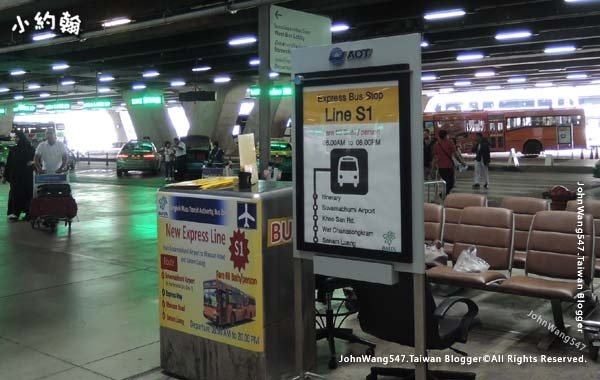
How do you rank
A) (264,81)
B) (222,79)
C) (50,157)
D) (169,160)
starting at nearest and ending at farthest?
(264,81)
(50,157)
(169,160)
(222,79)

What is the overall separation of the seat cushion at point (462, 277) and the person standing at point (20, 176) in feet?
33.3

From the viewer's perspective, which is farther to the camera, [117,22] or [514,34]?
[514,34]

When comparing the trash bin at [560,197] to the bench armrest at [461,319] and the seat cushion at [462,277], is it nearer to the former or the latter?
the seat cushion at [462,277]

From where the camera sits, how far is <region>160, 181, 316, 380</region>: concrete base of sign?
4113mm

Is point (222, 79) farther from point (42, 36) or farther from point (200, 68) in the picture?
point (42, 36)

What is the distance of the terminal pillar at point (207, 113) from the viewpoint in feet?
115

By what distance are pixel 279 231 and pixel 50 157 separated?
978cm

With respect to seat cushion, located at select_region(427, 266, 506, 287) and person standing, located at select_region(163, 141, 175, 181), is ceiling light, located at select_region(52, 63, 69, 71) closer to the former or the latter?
person standing, located at select_region(163, 141, 175, 181)

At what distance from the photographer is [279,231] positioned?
13.8ft

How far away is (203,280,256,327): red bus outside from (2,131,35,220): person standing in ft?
32.9

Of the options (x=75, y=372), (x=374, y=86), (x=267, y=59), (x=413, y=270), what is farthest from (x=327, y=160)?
(x=267, y=59)

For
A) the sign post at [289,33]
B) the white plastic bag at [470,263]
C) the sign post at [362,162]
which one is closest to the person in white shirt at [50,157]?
the sign post at [289,33]

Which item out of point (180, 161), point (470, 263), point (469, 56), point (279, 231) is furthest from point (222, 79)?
point (279, 231)

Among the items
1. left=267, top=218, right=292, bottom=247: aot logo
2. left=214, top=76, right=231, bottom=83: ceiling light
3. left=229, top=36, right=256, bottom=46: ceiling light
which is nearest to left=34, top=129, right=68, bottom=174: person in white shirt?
left=229, top=36, right=256, bottom=46: ceiling light
